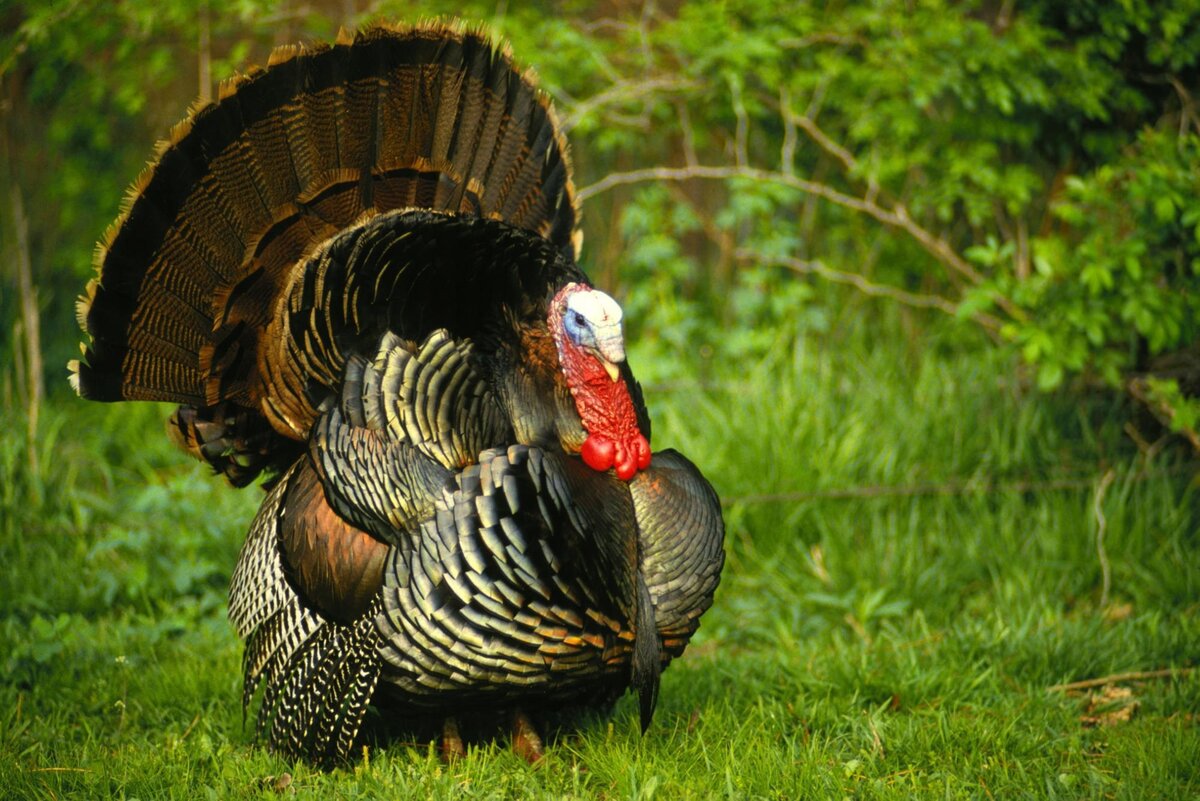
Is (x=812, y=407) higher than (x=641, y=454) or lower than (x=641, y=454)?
lower

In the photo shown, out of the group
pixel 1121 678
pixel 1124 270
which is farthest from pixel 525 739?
pixel 1124 270

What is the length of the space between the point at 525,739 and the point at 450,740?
0.77 ft

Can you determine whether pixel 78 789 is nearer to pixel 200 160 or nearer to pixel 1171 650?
pixel 200 160

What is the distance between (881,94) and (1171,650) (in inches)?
132

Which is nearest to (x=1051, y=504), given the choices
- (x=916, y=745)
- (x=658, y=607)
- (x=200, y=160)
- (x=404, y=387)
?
(x=916, y=745)

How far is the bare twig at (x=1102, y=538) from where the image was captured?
468cm

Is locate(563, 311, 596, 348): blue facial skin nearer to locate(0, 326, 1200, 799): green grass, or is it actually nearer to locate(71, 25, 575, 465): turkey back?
locate(71, 25, 575, 465): turkey back

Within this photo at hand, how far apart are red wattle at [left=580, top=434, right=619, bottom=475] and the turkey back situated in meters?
0.66

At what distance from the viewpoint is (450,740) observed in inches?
142

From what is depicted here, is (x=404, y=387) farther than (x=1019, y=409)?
No

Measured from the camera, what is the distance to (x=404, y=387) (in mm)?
3258

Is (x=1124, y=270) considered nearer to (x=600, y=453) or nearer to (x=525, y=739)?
(x=600, y=453)

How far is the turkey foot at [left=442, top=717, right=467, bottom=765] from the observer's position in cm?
360

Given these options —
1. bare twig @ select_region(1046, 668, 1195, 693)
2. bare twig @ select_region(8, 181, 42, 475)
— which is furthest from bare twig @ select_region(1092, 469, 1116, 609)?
bare twig @ select_region(8, 181, 42, 475)
